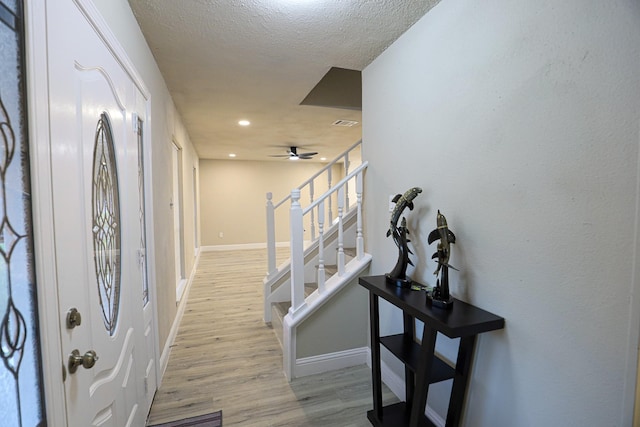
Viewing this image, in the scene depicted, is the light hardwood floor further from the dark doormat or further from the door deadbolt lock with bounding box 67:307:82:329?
the door deadbolt lock with bounding box 67:307:82:329

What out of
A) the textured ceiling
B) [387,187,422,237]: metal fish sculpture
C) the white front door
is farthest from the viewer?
[387,187,422,237]: metal fish sculpture

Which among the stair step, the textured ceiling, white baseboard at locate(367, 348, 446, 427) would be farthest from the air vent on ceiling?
white baseboard at locate(367, 348, 446, 427)

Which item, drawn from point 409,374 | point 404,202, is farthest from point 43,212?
point 409,374

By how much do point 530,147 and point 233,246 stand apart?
7.41m

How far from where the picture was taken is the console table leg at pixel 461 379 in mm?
1416

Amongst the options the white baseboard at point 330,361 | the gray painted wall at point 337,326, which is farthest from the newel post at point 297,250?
the white baseboard at point 330,361

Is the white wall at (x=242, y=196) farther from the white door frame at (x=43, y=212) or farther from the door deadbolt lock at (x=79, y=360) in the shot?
the white door frame at (x=43, y=212)

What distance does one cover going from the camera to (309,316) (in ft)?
7.50

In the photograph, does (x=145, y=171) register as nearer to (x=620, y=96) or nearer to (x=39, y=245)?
(x=39, y=245)

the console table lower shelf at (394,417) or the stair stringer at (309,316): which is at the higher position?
the stair stringer at (309,316)

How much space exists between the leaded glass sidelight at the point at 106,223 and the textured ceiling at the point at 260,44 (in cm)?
87

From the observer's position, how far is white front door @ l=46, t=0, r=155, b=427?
0.90 metres

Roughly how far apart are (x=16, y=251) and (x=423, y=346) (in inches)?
56.8

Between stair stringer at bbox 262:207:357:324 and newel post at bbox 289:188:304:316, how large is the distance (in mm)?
1138
